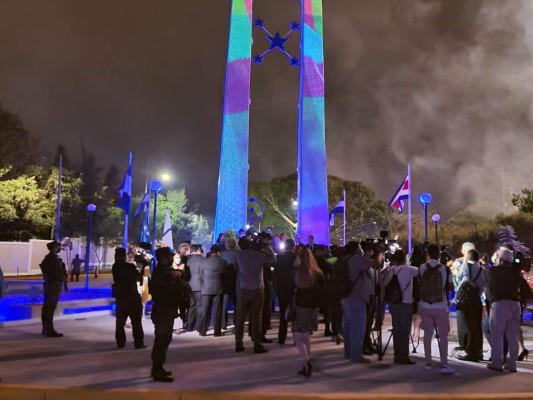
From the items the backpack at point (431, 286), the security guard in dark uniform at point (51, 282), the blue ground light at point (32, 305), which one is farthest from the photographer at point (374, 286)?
the blue ground light at point (32, 305)

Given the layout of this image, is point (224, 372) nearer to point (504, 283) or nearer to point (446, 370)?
point (446, 370)

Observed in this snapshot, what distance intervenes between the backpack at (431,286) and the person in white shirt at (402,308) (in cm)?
19

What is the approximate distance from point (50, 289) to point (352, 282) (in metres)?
5.76

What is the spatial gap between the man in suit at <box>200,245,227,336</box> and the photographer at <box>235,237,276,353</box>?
1.42 metres

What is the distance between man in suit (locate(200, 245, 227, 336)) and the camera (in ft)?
32.2

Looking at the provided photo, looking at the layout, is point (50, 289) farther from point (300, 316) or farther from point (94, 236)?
point (94, 236)

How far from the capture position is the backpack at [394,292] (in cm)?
745

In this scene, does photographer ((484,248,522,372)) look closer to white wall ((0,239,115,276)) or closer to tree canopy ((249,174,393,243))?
white wall ((0,239,115,276))

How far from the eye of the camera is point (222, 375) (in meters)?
6.70

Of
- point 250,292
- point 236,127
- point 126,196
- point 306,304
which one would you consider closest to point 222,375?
point 306,304

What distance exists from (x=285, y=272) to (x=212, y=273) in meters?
1.56

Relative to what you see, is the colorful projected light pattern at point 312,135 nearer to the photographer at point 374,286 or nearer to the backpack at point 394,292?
the photographer at point 374,286

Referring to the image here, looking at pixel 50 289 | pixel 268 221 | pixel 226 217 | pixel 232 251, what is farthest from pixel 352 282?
pixel 268 221

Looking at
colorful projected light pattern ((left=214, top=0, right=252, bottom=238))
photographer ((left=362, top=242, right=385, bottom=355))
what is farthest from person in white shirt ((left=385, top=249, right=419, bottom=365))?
colorful projected light pattern ((left=214, top=0, right=252, bottom=238))
